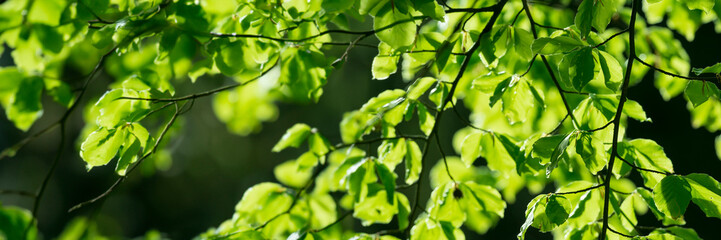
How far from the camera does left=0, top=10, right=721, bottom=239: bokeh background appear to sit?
633 centimetres

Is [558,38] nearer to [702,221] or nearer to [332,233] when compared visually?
[332,233]

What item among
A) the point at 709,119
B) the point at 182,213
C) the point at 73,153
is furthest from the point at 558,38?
the point at 182,213

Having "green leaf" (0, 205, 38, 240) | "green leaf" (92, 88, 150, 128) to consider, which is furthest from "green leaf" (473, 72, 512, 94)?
"green leaf" (0, 205, 38, 240)

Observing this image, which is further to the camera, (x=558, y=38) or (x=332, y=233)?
(x=332, y=233)

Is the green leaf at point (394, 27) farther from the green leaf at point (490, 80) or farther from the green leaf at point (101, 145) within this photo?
the green leaf at point (101, 145)

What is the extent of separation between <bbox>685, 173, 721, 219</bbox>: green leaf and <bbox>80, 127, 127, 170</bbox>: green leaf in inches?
36.9

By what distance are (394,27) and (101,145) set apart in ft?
1.80

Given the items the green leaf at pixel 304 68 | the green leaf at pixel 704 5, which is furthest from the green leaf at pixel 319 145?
the green leaf at pixel 704 5

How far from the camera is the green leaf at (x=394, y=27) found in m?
0.93

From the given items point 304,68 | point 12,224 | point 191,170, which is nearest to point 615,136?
point 304,68

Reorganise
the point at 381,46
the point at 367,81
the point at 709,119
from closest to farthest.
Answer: the point at 381,46 < the point at 709,119 < the point at 367,81

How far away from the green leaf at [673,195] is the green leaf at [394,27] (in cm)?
45

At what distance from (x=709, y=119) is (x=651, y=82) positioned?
129 cm

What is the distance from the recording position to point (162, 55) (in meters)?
1.12
